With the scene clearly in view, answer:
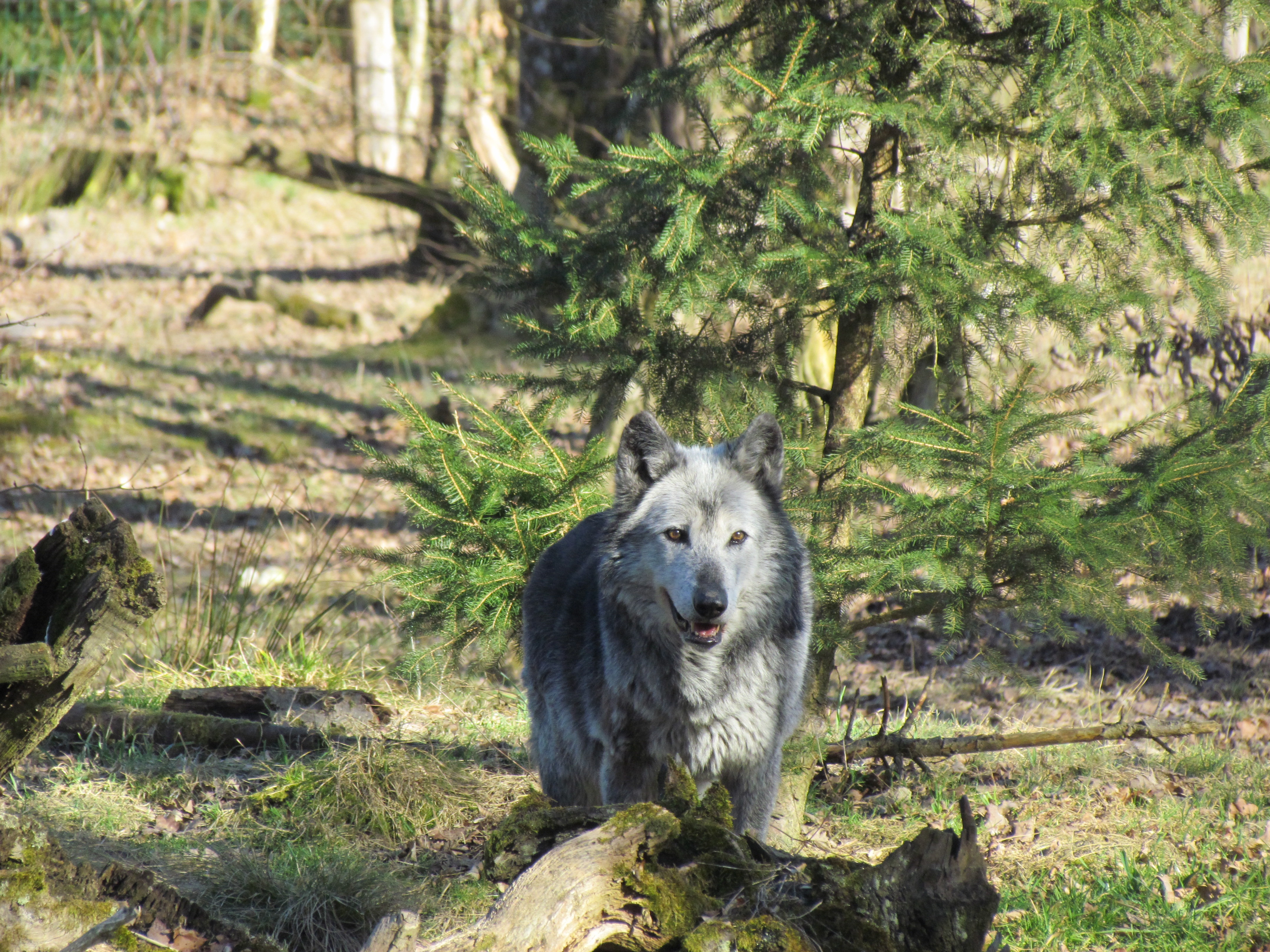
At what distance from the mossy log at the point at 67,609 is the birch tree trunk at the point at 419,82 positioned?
1721cm

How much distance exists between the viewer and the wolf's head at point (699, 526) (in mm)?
3846

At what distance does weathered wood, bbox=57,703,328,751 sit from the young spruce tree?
1181mm

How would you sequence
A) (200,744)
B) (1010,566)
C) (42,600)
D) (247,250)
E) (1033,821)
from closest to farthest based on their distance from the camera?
(42,600)
(1010,566)
(1033,821)
(200,744)
(247,250)

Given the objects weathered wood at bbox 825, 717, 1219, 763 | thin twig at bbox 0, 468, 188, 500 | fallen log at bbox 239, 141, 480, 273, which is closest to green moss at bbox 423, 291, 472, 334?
fallen log at bbox 239, 141, 480, 273

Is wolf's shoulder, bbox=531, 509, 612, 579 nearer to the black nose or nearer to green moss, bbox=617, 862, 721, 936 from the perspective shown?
the black nose

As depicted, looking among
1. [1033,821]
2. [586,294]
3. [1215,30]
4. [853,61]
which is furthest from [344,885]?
[1215,30]

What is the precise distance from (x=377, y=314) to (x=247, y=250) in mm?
4535

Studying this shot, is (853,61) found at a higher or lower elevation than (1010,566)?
higher

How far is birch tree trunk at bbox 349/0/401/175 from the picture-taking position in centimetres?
2264

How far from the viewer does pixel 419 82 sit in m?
20.5

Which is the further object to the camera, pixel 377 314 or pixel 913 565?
pixel 377 314

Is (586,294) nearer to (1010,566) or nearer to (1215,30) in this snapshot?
(1010,566)

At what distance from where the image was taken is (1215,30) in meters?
4.55

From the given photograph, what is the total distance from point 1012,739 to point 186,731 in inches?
178
